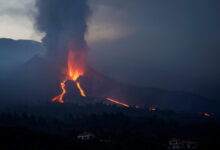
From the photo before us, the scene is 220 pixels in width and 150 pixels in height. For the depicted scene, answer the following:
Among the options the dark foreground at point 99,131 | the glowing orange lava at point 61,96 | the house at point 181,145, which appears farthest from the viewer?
the glowing orange lava at point 61,96

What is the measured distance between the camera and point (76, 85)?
125 m

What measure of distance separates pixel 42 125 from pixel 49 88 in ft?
149

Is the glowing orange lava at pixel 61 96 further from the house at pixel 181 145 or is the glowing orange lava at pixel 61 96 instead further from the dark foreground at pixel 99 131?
the house at pixel 181 145

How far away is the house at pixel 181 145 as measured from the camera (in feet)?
203

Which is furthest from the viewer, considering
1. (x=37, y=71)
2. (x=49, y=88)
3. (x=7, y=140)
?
(x=37, y=71)

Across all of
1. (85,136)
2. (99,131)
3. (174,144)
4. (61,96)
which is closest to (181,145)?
(174,144)

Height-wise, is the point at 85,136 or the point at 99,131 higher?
the point at 99,131

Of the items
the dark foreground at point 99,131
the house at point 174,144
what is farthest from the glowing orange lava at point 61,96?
the house at point 174,144

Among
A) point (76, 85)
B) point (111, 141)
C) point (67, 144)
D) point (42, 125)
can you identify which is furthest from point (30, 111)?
point (67, 144)

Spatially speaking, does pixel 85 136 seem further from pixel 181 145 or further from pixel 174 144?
pixel 181 145

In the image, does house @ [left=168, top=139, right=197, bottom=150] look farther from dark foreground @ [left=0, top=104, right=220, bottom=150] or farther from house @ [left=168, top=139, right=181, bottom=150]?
dark foreground @ [left=0, top=104, right=220, bottom=150]

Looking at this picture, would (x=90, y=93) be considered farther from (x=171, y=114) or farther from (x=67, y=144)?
(x=67, y=144)

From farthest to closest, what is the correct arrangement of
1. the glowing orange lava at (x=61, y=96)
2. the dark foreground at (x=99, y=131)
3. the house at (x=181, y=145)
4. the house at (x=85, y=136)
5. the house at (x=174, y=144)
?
the glowing orange lava at (x=61, y=96), the house at (x=85, y=136), the house at (x=174, y=144), the house at (x=181, y=145), the dark foreground at (x=99, y=131)

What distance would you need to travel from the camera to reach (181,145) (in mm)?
62656
